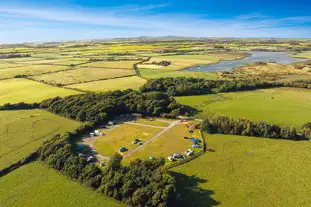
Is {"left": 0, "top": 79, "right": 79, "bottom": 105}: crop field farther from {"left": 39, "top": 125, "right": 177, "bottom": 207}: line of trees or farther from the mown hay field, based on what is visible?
{"left": 39, "top": 125, "right": 177, "bottom": 207}: line of trees

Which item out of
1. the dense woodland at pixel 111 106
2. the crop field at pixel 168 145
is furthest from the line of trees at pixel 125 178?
the dense woodland at pixel 111 106

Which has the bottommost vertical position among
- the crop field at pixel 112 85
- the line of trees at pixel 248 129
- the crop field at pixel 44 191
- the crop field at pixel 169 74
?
the crop field at pixel 44 191

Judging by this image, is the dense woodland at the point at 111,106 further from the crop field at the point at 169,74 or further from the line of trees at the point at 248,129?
the crop field at the point at 169,74

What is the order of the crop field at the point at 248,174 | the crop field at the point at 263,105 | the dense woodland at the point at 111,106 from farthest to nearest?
1. the dense woodland at the point at 111,106
2. the crop field at the point at 263,105
3. the crop field at the point at 248,174

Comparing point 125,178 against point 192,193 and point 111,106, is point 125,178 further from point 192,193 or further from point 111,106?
point 111,106

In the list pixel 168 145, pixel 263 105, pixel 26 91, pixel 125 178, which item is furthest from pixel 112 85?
pixel 125 178

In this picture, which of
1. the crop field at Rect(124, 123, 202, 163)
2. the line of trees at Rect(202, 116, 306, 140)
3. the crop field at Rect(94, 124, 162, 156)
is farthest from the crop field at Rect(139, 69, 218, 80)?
the crop field at Rect(124, 123, 202, 163)

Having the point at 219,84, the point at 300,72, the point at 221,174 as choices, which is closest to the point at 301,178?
the point at 221,174

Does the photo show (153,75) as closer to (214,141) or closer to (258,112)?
(258,112)
